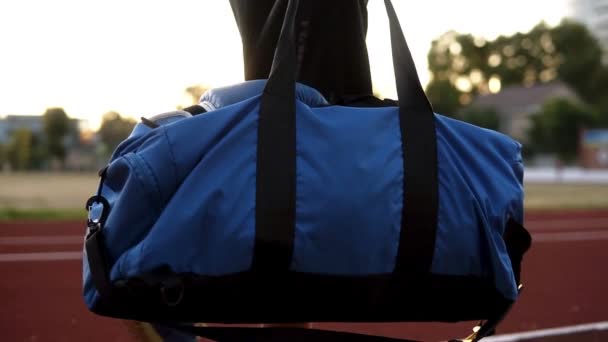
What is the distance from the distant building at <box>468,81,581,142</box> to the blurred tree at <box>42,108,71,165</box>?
43.6 meters

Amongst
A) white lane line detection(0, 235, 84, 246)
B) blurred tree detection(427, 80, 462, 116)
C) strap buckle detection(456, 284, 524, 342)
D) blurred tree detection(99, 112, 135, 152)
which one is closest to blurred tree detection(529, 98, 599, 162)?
blurred tree detection(427, 80, 462, 116)

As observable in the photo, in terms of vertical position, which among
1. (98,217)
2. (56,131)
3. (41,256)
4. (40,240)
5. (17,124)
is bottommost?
(17,124)

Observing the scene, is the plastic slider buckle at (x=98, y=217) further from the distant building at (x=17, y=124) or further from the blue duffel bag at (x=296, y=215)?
the distant building at (x=17, y=124)

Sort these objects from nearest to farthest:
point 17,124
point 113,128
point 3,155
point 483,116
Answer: point 483,116 → point 3,155 → point 113,128 → point 17,124

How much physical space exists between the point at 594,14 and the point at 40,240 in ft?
305

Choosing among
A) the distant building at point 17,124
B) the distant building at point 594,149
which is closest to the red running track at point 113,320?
the distant building at point 594,149

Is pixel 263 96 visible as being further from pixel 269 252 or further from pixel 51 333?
pixel 51 333

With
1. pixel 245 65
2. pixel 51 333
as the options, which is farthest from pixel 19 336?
pixel 245 65

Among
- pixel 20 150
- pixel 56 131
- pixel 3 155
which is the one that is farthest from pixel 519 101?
pixel 3 155

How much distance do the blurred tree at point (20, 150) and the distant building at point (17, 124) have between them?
15.4ft

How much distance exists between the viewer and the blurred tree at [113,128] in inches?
2856

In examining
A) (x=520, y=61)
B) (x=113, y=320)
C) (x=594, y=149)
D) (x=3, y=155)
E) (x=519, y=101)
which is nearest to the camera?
(x=113, y=320)

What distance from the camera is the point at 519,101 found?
61.1 meters

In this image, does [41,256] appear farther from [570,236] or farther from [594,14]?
[594,14]
